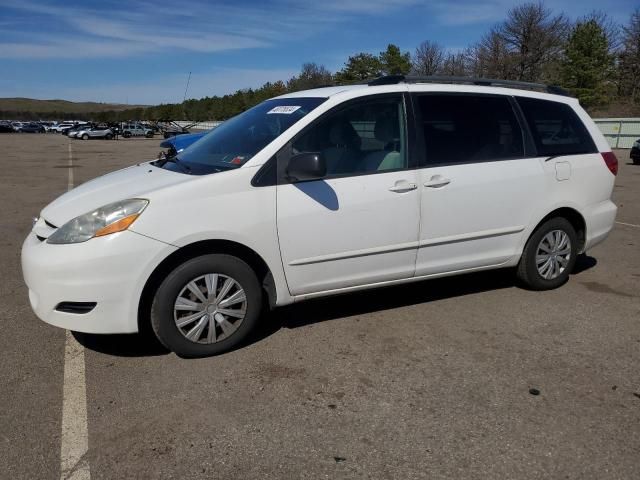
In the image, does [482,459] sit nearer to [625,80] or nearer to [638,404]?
[638,404]

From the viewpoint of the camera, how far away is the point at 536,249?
4863 mm

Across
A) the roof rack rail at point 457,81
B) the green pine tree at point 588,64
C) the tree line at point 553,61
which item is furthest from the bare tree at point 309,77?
the roof rack rail at point 457,81

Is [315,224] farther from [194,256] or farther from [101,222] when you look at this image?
[101,222]

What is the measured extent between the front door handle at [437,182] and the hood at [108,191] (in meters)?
1.72

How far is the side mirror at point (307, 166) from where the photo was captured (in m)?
3.63

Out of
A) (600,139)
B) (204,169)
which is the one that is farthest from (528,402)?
(600,139)

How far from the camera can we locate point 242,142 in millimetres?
4133

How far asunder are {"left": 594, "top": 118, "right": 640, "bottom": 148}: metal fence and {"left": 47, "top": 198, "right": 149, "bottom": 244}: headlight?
32.9m

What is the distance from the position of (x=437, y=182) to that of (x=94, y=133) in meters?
55.8

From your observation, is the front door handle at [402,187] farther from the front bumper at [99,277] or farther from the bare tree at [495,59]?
the bare tree at [495,59]

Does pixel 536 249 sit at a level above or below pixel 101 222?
below

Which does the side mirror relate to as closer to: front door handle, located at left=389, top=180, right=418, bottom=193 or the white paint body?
the white paint body

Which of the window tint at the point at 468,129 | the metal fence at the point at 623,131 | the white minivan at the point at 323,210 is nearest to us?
the white minivan at the point at 323,210

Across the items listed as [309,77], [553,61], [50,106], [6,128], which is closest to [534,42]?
A: [553,61]
